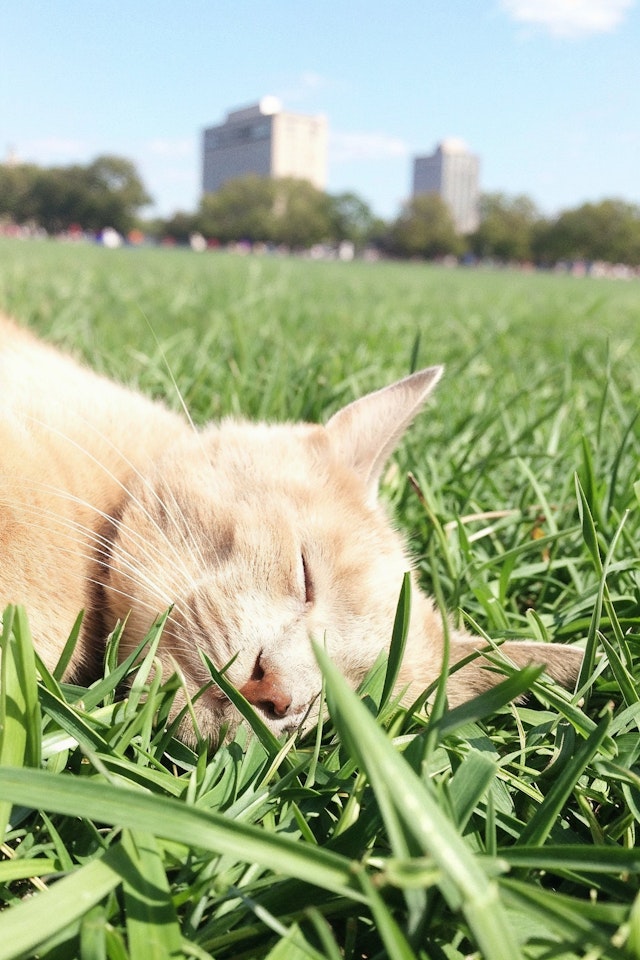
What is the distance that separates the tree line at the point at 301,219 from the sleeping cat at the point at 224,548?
79.1 metres

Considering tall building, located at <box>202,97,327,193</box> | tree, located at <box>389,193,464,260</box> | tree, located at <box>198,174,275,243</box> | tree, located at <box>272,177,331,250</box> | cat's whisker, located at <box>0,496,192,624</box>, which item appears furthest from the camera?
tall building, located at <box>202,97,327,193</box>

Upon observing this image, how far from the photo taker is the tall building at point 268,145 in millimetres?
102875

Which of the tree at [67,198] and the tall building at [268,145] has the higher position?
the tall building at [268,145]

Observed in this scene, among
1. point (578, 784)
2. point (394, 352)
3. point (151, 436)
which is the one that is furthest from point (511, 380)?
point (578, 784)

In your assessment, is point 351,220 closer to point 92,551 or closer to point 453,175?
point 453,175

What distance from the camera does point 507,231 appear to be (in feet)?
257

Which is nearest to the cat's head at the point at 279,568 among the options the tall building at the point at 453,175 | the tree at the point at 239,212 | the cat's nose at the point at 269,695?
the cat's nose at the point at 269,695

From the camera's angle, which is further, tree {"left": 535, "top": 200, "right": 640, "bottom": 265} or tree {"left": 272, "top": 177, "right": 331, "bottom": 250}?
tree {"left": 272, "top": 177, "right": 331, "bottom": 250}

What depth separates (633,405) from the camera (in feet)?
7.77

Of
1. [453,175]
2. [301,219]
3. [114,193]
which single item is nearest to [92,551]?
[301,219]

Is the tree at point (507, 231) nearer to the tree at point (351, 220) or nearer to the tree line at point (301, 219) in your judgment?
the tree line at point (301, 219)

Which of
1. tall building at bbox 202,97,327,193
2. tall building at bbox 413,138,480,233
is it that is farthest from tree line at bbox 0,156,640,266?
tall building at bbox 413,138,480,233

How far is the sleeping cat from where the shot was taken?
3.69 ft

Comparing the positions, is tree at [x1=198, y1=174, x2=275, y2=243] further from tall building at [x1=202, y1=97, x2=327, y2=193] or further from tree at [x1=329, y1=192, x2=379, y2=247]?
tall building at [x1=202, y1=97, x2=327, y2=193]
